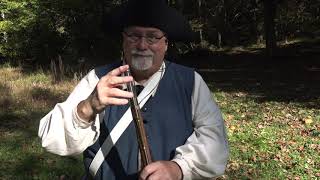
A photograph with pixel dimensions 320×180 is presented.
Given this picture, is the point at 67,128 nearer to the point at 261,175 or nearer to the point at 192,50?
the point at 261,175

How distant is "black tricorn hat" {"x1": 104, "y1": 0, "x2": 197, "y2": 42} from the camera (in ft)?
8.69

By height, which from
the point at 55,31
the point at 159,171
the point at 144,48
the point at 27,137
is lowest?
the point at 55,31

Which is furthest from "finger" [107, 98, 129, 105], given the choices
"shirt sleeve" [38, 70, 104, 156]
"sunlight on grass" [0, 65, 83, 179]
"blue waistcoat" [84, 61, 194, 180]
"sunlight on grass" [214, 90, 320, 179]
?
"sunlight on grass" [214, 90, 320, 179]

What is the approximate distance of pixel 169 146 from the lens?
2.62 m

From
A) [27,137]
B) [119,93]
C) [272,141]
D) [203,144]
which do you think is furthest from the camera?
[272,141]

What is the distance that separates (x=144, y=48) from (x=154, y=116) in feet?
1.08

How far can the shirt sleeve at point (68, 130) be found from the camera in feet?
7.92

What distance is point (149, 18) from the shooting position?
2646 millimetres

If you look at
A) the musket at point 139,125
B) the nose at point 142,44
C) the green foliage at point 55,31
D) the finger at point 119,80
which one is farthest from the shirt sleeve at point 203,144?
the green foliage at point 55,31

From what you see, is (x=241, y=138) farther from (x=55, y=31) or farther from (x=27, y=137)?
(x=55, y=31)

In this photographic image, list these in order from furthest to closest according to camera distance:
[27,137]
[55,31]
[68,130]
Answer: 1. [55,31]
2. [27,137]
3. [68,130]

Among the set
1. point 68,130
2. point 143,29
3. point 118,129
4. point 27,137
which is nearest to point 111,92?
point 68,130

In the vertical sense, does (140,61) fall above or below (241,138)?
above

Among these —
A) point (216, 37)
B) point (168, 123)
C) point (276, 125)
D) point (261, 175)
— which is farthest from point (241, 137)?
point (216, 37)
